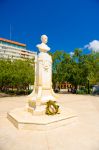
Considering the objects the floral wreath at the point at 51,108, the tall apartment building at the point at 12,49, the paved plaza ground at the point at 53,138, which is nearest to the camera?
the paved plaza ground at the point at 53,138

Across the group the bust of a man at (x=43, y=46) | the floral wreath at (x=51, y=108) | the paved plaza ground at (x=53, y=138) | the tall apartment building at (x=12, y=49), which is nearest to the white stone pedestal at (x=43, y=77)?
the bust of a man at (x=43, y=46)

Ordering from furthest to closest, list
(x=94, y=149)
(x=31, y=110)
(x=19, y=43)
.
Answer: (x=19, y=43) → (x=31, y=110) → (x=94, y=149)

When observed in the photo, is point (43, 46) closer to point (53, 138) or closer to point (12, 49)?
point (53, 138)

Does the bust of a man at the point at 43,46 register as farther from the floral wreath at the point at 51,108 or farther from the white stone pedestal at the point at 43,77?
the floral wreath at the point at 51,108

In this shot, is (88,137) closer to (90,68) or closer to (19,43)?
(90,68)

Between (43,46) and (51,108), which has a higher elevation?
(43,46)

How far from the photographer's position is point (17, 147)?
17.1 feet

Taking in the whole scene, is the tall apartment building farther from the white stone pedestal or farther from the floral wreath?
the floral wreath

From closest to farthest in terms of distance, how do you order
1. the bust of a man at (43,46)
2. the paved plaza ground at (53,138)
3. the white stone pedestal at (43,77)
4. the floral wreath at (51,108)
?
the paved plaza ground at (53,138) < the floral wreath at (51,108) < the white stone pedestal at (43,77) < the bust of a man at (43,46)

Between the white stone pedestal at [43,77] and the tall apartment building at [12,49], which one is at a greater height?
the tall apartment building at [12,49]

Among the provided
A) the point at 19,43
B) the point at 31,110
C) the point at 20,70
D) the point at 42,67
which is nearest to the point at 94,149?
the point at 31,110

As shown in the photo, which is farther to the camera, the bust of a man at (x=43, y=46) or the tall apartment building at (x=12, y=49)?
the tall apartment building at (x=12, y=49)

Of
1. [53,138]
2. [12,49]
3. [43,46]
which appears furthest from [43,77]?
[12,49]

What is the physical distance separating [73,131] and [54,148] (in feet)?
6.15
